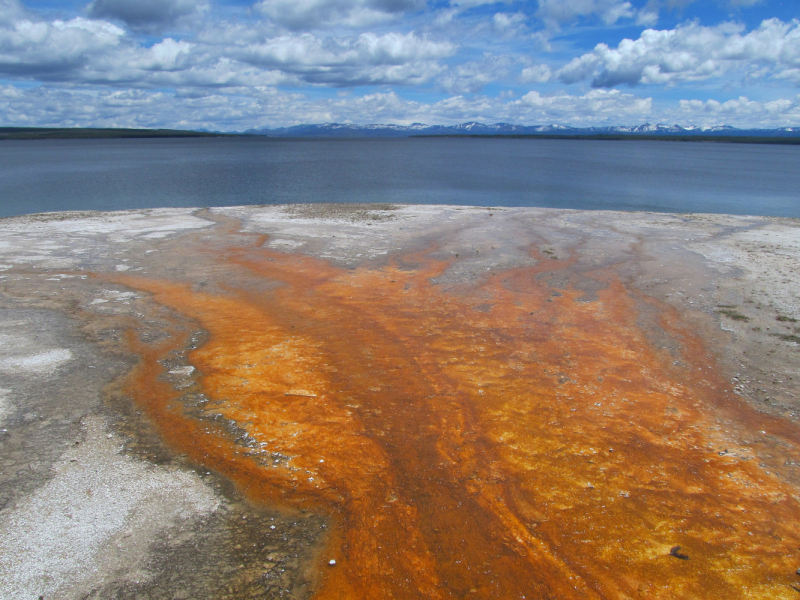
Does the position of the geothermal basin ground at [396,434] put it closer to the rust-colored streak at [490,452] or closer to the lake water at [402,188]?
the rust-colored streak at [490,452]

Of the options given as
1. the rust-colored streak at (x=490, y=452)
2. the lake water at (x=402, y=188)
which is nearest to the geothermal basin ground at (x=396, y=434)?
the rust-colored streak at (x=490, y=452)

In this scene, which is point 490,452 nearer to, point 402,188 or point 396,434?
point 396,434

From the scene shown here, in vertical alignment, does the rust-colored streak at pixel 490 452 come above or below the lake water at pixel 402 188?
below

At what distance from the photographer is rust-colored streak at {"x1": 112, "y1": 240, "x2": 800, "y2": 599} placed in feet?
20.9

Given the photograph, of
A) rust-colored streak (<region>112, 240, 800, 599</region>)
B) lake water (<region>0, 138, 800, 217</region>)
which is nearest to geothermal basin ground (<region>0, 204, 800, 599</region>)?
rust-colored streak (<region>112, 240, 800, 599</region>)

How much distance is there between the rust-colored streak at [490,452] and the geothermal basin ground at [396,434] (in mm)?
43

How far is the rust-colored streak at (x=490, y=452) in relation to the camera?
6.37 m

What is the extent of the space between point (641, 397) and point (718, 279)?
11.1m

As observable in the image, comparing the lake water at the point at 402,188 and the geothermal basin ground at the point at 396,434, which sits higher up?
the lake water at the point at 402,188

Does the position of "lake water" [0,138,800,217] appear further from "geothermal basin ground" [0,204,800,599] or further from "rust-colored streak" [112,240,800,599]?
"rust-colored streak" [112,240,800,599]

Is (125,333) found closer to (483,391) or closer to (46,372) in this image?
(46,372)

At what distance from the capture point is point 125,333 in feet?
43.4

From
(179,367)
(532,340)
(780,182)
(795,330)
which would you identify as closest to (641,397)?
(532,340)

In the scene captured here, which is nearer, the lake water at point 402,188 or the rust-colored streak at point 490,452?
the rust-colored streak at point 490,452
